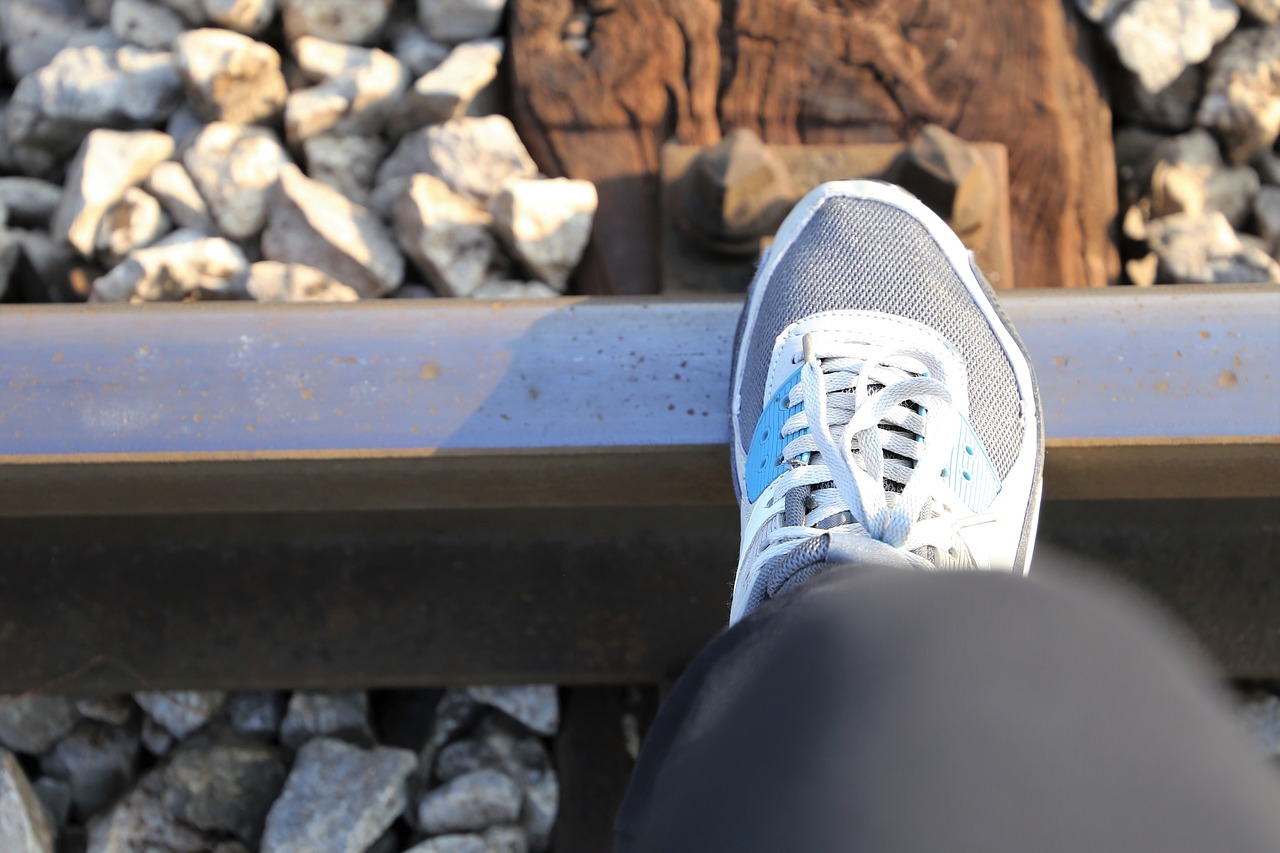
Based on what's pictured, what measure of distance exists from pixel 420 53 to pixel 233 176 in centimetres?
34

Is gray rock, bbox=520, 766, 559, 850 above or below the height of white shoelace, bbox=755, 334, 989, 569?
below

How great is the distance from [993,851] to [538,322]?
660mm

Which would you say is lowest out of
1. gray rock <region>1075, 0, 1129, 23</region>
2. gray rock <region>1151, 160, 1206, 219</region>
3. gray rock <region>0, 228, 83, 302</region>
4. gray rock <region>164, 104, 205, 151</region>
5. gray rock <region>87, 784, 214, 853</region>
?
gray rock <region>87, 784, 214, 853</region>

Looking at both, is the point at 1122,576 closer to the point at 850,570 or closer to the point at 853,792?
the point at 850,570

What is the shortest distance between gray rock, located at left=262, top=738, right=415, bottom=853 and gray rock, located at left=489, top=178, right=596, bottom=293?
2.18 feet

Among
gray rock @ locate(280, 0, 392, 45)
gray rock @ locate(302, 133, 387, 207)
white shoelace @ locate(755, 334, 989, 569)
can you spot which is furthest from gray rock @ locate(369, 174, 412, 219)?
white shoelace @ locate(755, 334, 989, 569)

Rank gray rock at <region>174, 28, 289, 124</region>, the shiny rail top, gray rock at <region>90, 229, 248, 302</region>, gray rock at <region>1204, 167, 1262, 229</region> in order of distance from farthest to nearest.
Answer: gray rock at <region>1204, 167, 1262, 229</region> → gray rock at <region>174, 28, 289, 124</region> → gray rock at <region>90, 229, 248, 302</region> → the shiny rail top

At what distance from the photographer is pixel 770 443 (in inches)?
44.8

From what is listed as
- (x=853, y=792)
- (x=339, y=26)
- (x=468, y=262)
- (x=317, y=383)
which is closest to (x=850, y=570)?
(x=853, y=792)

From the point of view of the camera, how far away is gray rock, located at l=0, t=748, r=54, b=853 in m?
1.33

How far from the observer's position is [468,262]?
5.05ft

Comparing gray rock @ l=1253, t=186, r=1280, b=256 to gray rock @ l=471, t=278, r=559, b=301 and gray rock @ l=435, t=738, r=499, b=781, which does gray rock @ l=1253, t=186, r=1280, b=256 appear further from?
gray rock @ l=435, t=738, r=499, b=781

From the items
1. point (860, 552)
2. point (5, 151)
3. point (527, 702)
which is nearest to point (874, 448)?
point (860, 552)

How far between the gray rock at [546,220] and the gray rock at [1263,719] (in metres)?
1.05
